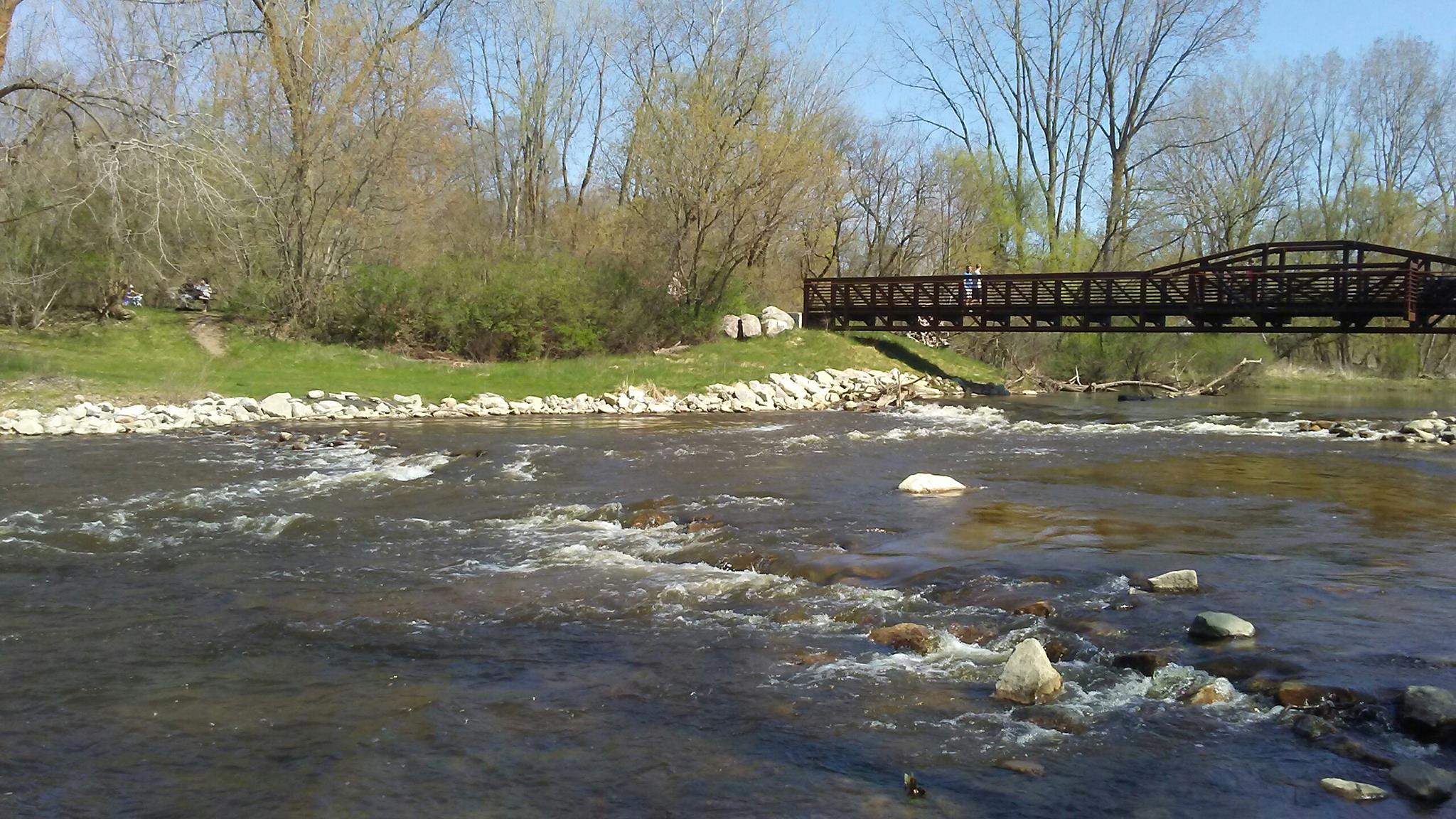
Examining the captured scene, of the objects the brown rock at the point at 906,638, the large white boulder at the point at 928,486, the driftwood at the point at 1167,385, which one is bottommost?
the brown rock at the point at 906,638

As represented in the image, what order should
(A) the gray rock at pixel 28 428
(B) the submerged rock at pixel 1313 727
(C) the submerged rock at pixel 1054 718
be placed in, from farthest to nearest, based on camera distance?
(A) the gray rock at pixel 28 428, (C) the submerged rock at pixel 1054 718, (B) the submerged rock at pixel 1313 727

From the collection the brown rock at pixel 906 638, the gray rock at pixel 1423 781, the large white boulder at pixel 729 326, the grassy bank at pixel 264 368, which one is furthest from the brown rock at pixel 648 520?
the large white boulder at pixel 729 326

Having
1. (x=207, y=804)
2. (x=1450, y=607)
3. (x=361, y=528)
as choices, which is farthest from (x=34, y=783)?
(x=1450, y=607)

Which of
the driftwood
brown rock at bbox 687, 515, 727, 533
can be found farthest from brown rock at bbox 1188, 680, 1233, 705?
the driftwood

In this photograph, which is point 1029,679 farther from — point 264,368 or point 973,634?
point 264,368

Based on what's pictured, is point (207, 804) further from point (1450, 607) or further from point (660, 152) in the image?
point (660, 152)

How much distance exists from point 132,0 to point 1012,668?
55.8 feet

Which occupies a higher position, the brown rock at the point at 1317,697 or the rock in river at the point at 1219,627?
the rock in river at the point at 1219,627

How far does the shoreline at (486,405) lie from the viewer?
57.0 feet

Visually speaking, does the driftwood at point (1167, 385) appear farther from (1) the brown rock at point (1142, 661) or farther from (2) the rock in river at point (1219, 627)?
(1) the brown rock at point (1142, 661)

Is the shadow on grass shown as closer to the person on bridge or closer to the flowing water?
the person on bridge

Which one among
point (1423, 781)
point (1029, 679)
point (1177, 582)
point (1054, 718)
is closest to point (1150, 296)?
point (1177, 582)

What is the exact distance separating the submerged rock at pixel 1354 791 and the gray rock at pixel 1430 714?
2.41 ft

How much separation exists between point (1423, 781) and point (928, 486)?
7.78 metres
